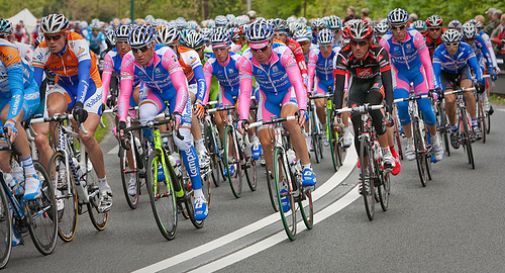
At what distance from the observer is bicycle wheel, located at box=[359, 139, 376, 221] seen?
10.6 metres

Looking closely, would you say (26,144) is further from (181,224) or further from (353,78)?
(353,78)

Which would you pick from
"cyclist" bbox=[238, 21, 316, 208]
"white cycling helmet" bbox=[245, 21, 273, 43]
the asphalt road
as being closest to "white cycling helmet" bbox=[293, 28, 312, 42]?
the asphalt road

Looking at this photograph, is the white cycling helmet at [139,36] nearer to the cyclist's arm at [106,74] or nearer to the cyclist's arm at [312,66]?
the cyclist's arm at [106,74]

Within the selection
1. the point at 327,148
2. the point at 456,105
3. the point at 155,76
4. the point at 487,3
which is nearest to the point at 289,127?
the point at 155,76

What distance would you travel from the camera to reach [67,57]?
1069 cm

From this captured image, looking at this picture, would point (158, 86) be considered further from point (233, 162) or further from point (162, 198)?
point (233, 162)

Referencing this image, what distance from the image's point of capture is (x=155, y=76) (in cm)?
1072

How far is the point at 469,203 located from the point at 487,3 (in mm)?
24695

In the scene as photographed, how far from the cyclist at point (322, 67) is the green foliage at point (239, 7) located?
18.5 m

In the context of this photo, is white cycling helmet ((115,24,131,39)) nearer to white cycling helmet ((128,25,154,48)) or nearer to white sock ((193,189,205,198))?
white cycling helmet ((128,25,154,48))

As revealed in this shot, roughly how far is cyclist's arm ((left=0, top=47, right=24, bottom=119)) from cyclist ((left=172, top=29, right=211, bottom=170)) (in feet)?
8.94

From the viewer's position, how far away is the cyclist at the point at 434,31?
1630 cm

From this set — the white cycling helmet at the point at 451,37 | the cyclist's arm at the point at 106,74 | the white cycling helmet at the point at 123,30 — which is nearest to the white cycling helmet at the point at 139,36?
the cyclist's arm at the point at 106,74

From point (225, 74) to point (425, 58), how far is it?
2.71 meters
